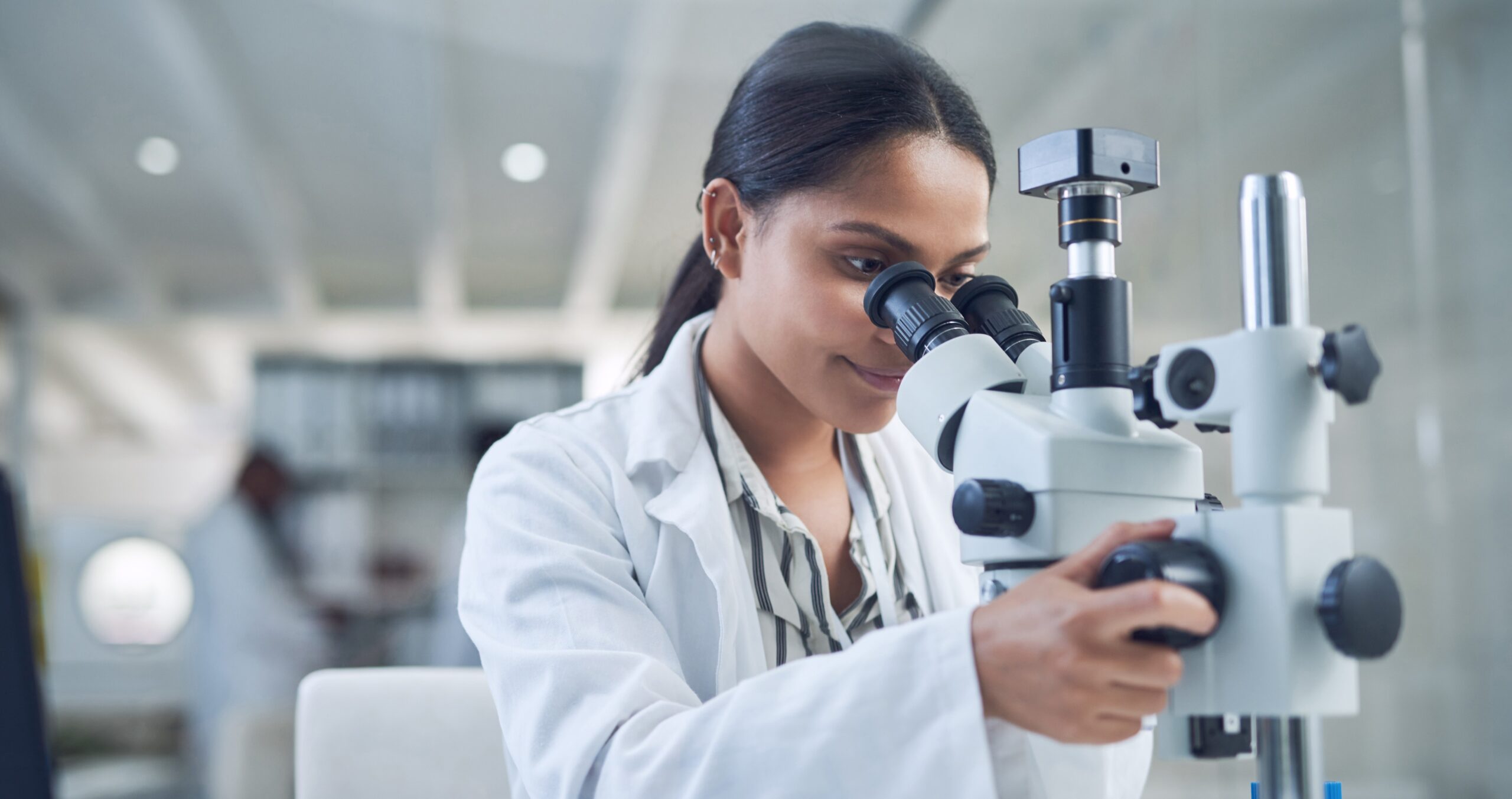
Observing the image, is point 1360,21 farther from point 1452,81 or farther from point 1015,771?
point 1015,771

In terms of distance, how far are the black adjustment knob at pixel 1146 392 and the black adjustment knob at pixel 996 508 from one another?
0.08m

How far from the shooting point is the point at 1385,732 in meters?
2.76

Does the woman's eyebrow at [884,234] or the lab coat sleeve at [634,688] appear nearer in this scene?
the lab coat sleeve at [634,688]

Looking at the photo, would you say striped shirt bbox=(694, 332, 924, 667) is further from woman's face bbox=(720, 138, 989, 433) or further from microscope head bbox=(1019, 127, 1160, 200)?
microscope head bbox=(1019, 127, 1160, 200)

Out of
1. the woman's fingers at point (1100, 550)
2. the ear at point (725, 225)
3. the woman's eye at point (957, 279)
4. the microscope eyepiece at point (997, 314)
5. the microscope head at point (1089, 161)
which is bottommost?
the woman's fingers at point (1100, 550)

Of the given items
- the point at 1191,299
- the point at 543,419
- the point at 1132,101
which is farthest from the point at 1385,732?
the point at 543,419

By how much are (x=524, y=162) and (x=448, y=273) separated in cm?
85

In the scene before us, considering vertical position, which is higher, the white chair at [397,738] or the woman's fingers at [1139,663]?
the woman's fingers at [1139,663]

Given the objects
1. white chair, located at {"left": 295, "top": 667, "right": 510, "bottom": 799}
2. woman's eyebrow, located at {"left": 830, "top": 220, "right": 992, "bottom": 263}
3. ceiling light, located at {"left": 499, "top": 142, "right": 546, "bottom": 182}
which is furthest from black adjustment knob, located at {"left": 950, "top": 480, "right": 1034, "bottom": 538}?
ceiling light, located at {"left": 499, "top": 142, "right": 546, "bottom": 182}

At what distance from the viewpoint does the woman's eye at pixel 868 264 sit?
0.94 m

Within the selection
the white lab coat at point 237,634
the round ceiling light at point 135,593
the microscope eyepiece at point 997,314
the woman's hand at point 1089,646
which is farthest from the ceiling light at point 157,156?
the woman's hand at point 1089,646

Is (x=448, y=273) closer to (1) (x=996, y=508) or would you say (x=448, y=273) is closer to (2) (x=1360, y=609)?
(1) (x=996, y=508)

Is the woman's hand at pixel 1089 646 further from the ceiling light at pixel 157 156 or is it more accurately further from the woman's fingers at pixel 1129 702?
the ceiling light at pixel 157 156

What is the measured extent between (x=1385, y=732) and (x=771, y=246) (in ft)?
8.36
